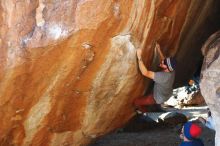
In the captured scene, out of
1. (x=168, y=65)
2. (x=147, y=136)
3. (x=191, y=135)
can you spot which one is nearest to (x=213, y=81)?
(x=168, y=65)

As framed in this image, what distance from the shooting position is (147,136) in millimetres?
11156

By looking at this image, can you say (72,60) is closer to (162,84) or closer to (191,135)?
(162,84)

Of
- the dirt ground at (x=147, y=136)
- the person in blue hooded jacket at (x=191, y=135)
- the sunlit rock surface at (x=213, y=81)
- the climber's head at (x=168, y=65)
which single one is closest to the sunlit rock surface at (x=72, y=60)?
the climber's head at (x=168, y=65)

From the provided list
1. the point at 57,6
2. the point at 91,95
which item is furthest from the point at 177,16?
the point at 57,6

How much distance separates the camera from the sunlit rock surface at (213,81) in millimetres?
7031

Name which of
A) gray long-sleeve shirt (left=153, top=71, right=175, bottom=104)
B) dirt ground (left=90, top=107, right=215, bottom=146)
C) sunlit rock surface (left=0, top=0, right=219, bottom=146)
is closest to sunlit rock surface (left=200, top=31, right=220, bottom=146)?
gray long-sleeve shirt (left=153, top=71, right=175, bottom=104)

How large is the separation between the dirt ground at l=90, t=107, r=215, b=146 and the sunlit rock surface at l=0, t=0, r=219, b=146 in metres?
2.19

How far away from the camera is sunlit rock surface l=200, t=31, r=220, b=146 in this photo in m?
7.03

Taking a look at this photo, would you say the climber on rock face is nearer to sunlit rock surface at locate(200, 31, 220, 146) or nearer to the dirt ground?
sunlit rock surface at locate(200, 31, 220, 146)

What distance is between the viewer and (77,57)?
21.3 feet

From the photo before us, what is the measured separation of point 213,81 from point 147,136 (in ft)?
14.2

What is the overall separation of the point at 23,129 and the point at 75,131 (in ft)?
4.40

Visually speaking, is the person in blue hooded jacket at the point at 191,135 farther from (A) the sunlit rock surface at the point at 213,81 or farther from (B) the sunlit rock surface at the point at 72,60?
(B) the sunlit rock surface at the point at 72,60

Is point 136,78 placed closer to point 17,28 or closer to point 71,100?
point 71,100
